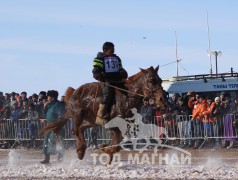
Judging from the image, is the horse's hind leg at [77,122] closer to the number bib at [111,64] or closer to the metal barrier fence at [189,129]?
the number bib at [111,64]

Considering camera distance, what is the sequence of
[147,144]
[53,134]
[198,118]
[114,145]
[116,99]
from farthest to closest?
[198,118]
[147,144]
[53,134]
[116,99]
[114,145]

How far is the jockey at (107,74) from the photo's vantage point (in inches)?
652

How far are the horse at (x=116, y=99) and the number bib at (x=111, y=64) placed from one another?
44 centimetres

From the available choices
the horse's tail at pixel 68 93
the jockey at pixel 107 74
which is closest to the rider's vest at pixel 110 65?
the jockey at pixel 107 74

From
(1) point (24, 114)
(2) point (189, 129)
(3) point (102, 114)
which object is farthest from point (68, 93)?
A: (1) point (24, 114)

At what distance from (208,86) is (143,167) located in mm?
12549

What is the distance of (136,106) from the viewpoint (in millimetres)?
16531

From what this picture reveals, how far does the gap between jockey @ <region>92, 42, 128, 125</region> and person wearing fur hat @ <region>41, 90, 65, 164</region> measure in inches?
99.1

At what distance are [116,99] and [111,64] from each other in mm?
857

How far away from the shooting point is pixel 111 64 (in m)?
16.6

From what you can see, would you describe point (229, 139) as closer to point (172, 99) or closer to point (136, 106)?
point (172, 99)

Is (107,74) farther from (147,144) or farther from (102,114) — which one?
(147,144)

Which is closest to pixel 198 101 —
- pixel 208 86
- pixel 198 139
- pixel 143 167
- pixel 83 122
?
pixel 198 139

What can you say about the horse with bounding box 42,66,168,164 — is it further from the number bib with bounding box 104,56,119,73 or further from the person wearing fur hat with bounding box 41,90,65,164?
the person wearing fur hat with bounding box 41,90,65,164
